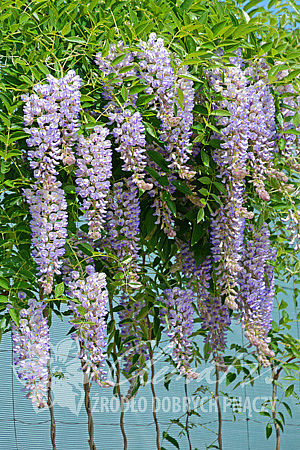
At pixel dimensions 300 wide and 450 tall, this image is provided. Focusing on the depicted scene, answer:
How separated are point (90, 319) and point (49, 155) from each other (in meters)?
0.35

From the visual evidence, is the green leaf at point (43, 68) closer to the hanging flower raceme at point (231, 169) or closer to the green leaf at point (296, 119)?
the hanging flower raceme at point (231, 169)

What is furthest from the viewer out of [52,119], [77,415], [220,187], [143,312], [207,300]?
[77,415]

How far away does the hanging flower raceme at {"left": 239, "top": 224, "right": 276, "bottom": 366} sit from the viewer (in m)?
1.61

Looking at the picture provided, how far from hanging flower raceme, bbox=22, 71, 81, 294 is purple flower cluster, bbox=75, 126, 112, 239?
0.03 m

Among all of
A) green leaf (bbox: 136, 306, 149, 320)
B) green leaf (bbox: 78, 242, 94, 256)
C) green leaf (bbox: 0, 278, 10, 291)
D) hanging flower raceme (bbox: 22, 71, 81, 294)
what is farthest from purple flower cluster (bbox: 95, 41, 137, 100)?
green leaf (bbox: 136, 306, 149, 320)

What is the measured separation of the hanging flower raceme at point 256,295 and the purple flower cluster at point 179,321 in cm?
16

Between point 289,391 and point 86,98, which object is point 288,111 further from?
point 289,391

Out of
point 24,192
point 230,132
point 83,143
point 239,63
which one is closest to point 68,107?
point 83,143

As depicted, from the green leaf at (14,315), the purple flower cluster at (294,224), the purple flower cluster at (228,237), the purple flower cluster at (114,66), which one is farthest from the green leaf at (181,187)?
the green leaf at (14,315)

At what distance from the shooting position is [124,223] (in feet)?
4.73

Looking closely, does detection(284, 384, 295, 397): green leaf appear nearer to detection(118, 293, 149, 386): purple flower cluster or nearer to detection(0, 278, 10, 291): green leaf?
detection(118, 293, 149, 386): purple flower cluster

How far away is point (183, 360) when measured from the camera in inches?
58.3

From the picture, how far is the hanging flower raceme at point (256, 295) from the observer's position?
5.27 feet

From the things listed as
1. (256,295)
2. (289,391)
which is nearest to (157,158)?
(256,295)
